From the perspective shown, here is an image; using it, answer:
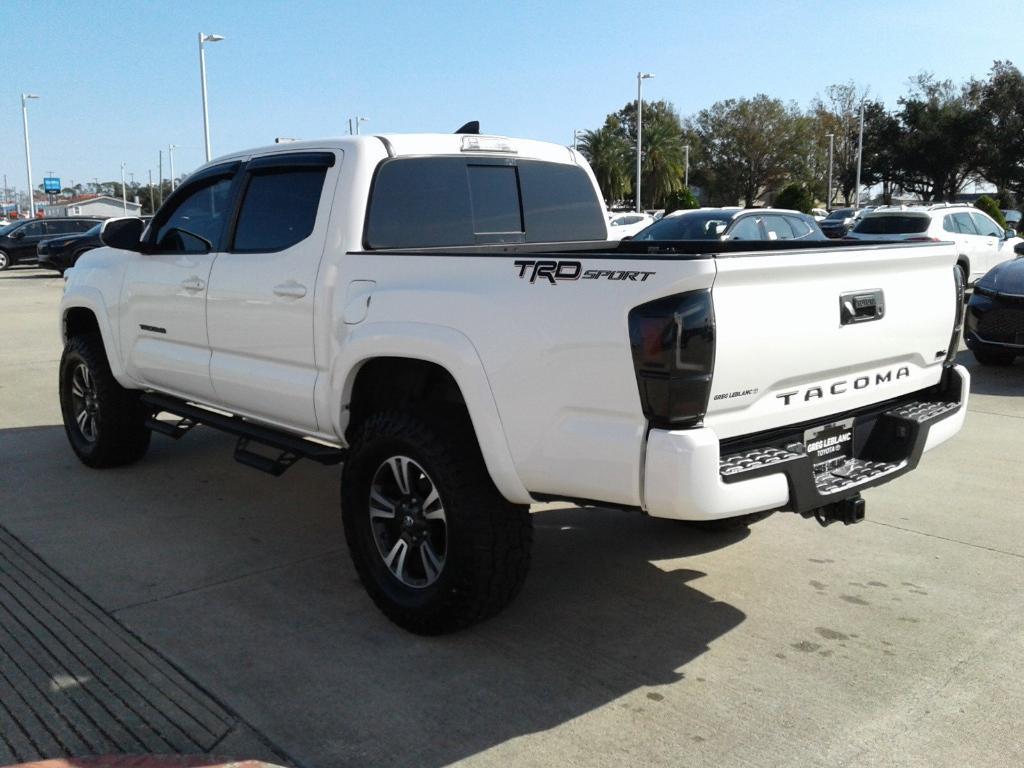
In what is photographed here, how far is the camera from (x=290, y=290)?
4477 millimetres

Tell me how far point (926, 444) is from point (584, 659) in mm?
1599

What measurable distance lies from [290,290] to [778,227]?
442 inches

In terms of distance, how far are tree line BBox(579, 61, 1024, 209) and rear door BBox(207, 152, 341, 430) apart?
6080cm

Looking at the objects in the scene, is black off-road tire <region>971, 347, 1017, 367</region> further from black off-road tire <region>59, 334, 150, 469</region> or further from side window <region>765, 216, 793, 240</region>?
black off-road tire <region>59, 334, 150, 469</region>

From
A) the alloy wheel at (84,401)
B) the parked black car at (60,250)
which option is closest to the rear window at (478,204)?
the alloy wheel at (84,401)

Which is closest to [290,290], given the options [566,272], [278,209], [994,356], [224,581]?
[278,209]

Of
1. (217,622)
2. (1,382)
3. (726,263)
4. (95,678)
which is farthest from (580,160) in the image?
(1,382)

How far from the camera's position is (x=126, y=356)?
5922mm

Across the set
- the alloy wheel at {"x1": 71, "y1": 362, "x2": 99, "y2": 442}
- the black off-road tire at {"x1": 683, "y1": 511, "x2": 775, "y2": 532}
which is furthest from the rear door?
the black off-road tire at {"x1": 683, "y1": 511, "x2": 775, "y2": 532}

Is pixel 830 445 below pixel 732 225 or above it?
below

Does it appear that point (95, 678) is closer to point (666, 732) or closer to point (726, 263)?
point (666, 732)

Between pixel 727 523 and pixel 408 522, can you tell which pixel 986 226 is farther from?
pixel 408 522

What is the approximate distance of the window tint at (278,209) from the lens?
457cm

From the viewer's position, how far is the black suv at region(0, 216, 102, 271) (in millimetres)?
30062
